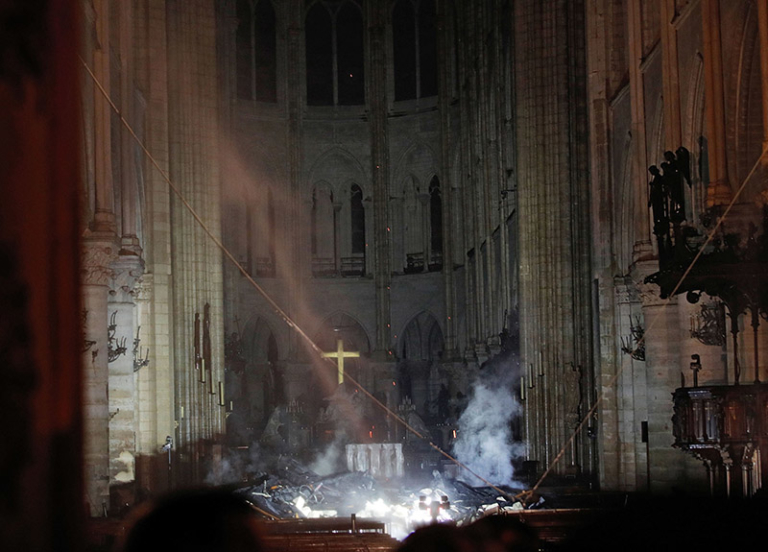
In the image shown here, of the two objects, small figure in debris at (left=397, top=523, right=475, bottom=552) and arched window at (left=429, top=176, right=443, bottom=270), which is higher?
arched window at (left=429, top=176, right=443, bottom=270)

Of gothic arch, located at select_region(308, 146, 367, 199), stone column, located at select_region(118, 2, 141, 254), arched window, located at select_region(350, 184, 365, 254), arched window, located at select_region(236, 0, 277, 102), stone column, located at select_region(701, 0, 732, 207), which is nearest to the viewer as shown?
stone column, located at select_region(701, 0, 732, 207)

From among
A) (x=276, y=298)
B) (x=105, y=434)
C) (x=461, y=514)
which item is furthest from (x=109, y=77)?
(x=276, y=298)

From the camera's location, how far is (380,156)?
42250mm

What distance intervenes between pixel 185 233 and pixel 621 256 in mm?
9456

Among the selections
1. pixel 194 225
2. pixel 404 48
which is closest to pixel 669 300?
pixel 194 225

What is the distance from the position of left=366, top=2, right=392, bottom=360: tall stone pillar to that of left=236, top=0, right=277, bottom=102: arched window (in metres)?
3.74

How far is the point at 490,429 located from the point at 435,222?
12.2 meters

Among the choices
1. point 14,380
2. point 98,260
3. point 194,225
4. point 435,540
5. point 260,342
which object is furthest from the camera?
point 260,342

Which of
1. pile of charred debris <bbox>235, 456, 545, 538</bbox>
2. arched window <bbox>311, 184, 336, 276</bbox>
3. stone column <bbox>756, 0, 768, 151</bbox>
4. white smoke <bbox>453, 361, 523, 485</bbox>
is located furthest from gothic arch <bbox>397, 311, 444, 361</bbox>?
stone column <bbox>756, 0, 768, 151</bbox>

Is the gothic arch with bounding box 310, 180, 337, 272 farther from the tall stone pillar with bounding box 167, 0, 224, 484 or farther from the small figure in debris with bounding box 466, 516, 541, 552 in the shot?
the small figure in debris with bounding box 466, 516, 541, 552

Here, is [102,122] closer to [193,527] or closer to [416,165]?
[193,527]

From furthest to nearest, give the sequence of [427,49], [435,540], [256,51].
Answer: [427,49]
[256,51]
[435,540]

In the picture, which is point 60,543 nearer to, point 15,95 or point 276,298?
point 15,95

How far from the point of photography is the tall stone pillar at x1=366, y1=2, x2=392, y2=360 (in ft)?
137
